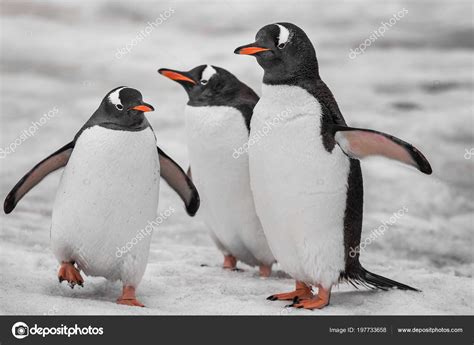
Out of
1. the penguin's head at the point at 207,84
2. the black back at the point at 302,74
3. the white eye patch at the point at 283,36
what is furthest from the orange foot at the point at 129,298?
the white eye patch at the point at 283,36

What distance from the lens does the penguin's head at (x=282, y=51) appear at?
2.24m

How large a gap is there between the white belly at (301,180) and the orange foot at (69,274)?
65cm

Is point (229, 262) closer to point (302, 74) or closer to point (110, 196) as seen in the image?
point (110, 196)

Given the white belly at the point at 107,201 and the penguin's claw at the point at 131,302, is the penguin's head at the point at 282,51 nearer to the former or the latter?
the white belly at the point at 107,201

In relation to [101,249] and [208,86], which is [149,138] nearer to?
[101,249]

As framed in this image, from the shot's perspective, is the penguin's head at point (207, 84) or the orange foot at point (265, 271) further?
the orange foot at point (265, 271)

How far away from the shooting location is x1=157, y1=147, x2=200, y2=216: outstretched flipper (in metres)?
2.46

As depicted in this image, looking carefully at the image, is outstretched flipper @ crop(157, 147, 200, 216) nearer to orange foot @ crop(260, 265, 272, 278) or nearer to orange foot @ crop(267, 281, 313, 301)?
orange foot @ crop(267, 281, 313, 301)

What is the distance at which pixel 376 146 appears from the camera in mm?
2158

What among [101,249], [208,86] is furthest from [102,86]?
[101,249]

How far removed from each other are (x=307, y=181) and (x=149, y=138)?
1.67 feet

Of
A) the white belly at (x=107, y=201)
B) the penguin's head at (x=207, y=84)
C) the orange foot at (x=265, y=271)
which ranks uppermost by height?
the penguin's head at (x=207, y=84)

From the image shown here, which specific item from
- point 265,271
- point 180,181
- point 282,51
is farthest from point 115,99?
point 265,271

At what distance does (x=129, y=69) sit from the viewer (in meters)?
7.84
